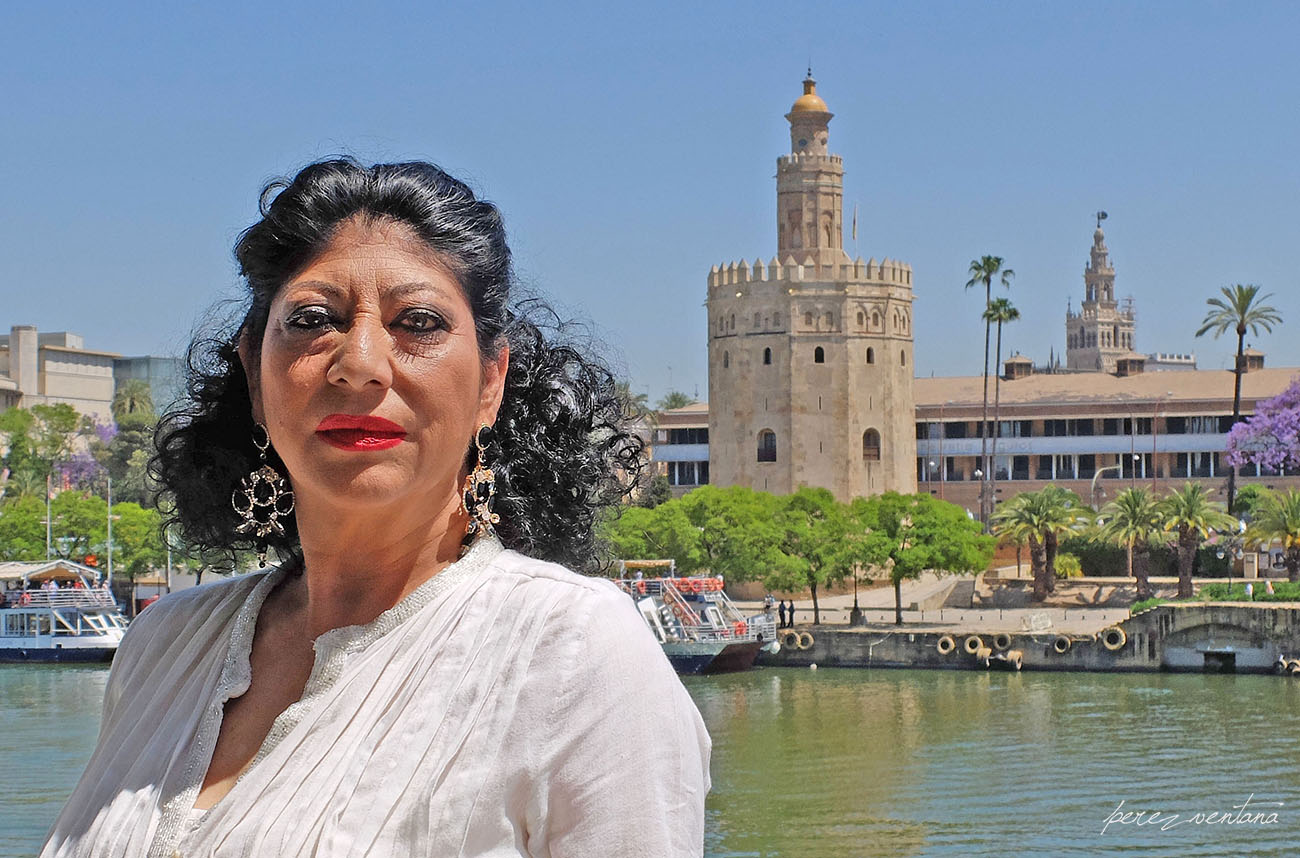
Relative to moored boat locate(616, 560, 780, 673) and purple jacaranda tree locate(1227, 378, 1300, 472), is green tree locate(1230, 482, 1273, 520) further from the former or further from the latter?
moored boat locate(616, 560, 780, 673)

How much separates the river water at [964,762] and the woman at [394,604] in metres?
15.4

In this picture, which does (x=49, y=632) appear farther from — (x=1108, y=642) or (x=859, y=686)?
(x=1108, y=642)

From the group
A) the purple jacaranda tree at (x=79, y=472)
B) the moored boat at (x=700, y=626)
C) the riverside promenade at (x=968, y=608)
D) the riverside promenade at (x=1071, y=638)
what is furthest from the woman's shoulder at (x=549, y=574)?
the purple jacaranda tree at (x=79, y=472)

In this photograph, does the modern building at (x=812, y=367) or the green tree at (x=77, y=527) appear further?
the modern building at (x=812, y=367)

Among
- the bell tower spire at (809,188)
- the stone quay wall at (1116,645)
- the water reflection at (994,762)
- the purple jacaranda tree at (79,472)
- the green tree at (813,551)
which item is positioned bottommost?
the water reflection at (994,762)

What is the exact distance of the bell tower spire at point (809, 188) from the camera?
173 ft

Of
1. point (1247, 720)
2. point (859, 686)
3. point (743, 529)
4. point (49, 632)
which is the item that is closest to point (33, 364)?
point (49, 632)

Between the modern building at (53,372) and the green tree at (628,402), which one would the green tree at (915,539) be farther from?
the modern building at (53,372)

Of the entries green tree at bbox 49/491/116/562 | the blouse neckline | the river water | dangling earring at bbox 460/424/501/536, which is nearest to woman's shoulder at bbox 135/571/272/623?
the blouse neckline

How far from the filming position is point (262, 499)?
212cm

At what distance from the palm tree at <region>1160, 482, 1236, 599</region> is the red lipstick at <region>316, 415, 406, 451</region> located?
35.9 metres

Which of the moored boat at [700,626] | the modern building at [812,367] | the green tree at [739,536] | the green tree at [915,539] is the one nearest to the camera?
the moored boat at [700,626]

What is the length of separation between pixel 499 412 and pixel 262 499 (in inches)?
11.9

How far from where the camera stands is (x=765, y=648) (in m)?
35.4
